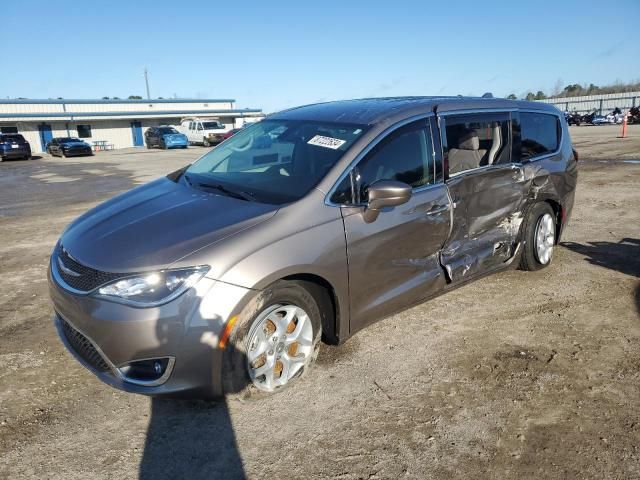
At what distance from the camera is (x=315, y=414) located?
2.88m

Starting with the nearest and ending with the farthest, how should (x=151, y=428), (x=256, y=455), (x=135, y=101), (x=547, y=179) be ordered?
(x=256, y=455) < (x=151, y=428) < (x=547, y=179) < (x=135, y=101)

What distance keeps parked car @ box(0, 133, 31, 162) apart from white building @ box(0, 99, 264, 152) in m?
11.2

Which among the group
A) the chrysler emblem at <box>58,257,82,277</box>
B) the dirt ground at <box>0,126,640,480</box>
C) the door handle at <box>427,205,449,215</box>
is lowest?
the dirt ground at <box>0,126,640,480</box>

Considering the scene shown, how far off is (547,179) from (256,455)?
406 centimetres

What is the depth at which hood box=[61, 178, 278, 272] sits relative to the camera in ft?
8.89

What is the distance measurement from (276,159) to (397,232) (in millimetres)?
1133

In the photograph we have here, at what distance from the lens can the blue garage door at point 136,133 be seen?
45281mm

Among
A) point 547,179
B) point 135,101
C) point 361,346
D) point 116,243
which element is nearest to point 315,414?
point 361,346

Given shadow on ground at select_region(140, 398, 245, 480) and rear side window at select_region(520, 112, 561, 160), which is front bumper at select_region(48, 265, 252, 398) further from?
rear side window at select_region(520, 112, 561, 160)

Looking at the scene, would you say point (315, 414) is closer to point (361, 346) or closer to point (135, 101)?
point (361, 346)

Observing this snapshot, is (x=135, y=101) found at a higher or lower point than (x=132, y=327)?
higher

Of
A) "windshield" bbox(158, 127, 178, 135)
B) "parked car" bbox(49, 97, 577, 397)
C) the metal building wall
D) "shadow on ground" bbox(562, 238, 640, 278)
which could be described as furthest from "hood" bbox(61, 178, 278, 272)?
the metal building wall

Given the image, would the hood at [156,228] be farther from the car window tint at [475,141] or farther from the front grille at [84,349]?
the car window tint at [475,141]

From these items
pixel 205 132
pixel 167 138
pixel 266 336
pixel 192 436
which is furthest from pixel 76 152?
pixel 192 436
